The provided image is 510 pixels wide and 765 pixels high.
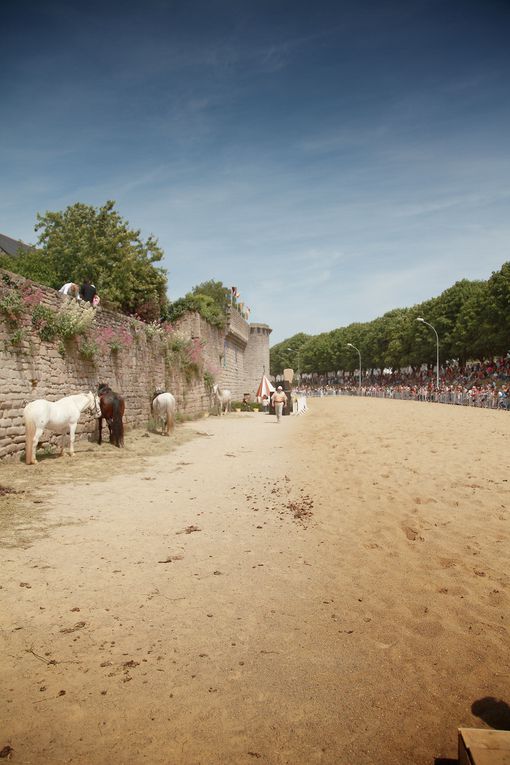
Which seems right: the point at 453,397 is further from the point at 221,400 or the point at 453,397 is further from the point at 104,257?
the point at 104,257

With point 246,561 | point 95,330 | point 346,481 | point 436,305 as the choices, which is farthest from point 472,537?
point 436,305

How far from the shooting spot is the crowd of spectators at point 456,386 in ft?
116

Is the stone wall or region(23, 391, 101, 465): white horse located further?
the stone wall

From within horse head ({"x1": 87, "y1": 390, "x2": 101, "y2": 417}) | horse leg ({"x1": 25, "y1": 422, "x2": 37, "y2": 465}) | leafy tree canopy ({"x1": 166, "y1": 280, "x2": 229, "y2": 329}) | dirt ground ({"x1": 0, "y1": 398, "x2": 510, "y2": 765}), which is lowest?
dirt ground ({"x1": 0, "y1": 398, "x2": 510, "y2": 765})

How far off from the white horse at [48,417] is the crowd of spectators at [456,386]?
92.5 ft

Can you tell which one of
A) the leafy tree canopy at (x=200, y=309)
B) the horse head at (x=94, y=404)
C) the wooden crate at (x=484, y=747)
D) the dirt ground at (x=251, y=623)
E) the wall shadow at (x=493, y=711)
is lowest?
the wall shadow at (x=493, y=711)

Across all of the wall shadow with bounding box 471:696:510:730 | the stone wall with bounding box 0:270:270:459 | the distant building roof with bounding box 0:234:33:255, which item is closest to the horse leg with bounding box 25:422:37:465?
the stone wall with bounding box 0:270:270:459

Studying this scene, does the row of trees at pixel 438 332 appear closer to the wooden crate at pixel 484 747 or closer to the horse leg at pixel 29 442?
the horse leg at pixel 29 442

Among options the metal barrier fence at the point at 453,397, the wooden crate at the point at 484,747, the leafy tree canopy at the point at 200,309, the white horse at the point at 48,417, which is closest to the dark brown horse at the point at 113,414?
the white horse at the point at 48,417

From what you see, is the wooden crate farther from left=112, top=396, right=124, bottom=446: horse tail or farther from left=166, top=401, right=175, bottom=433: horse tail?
left=166, top=401, right=175, bottom=433: horse tail

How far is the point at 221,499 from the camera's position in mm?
7484

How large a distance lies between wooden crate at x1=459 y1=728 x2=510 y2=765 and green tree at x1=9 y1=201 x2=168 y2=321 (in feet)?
83.8

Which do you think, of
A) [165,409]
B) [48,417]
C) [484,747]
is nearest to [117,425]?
[48,417]

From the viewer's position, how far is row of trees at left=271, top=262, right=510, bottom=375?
4384 cm
